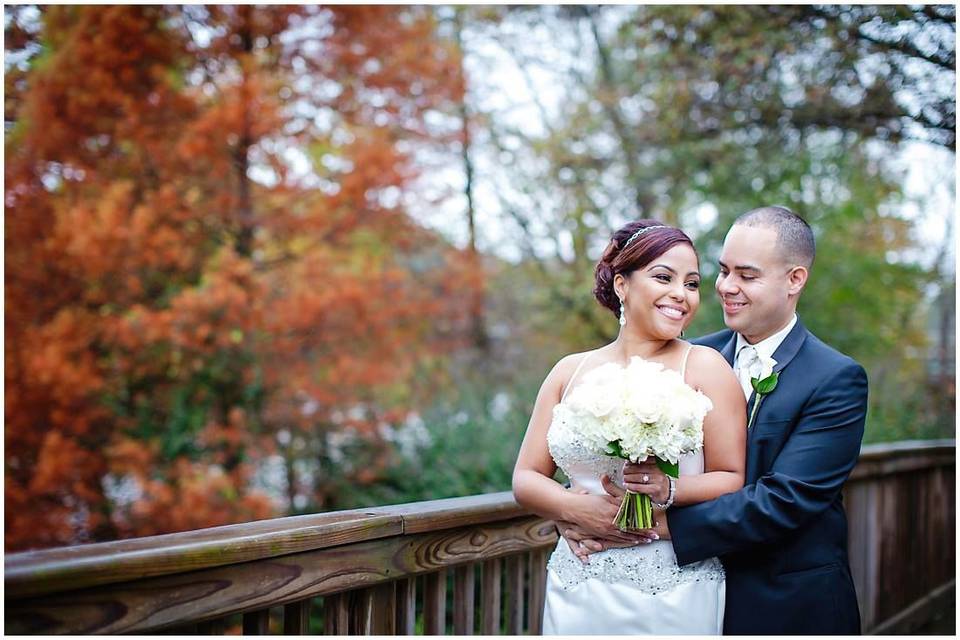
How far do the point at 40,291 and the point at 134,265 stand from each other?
0.71 metres

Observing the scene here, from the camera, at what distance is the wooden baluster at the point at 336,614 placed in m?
2.25

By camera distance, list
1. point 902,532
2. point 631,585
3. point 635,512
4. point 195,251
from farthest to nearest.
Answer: point 195,251
point 902,532
point 631,585
point 635,512

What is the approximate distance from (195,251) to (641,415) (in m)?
6.07

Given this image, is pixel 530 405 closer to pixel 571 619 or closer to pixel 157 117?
pixel 157 117

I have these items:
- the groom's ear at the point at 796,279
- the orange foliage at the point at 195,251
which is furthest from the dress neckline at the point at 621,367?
the orange foliage at the point at 195,251

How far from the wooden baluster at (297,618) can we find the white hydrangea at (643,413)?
81cm

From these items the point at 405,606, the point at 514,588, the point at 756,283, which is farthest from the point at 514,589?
the point at 756,283

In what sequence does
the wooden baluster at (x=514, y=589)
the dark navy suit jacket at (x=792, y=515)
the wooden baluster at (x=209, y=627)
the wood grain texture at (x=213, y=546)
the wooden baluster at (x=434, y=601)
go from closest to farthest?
the wood grain texture at (x=213, y=546), the wooden baluster at (x=209, y=627), the dark navy suit jacket at (x=792, y=515), the wooden baluster at (x=434, y=601), the wooden baluster at (x=514, y=589)

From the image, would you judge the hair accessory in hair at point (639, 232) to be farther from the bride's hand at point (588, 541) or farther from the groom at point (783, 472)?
the bride's hand at point (588, 541)

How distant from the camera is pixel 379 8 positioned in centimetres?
746

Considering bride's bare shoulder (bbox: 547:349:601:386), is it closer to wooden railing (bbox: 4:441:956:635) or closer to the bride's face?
the bride's face

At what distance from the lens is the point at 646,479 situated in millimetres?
2111

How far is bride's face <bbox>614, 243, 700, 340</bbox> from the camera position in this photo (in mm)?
2316

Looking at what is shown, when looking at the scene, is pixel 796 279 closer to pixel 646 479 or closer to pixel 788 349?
pixel 788 349
